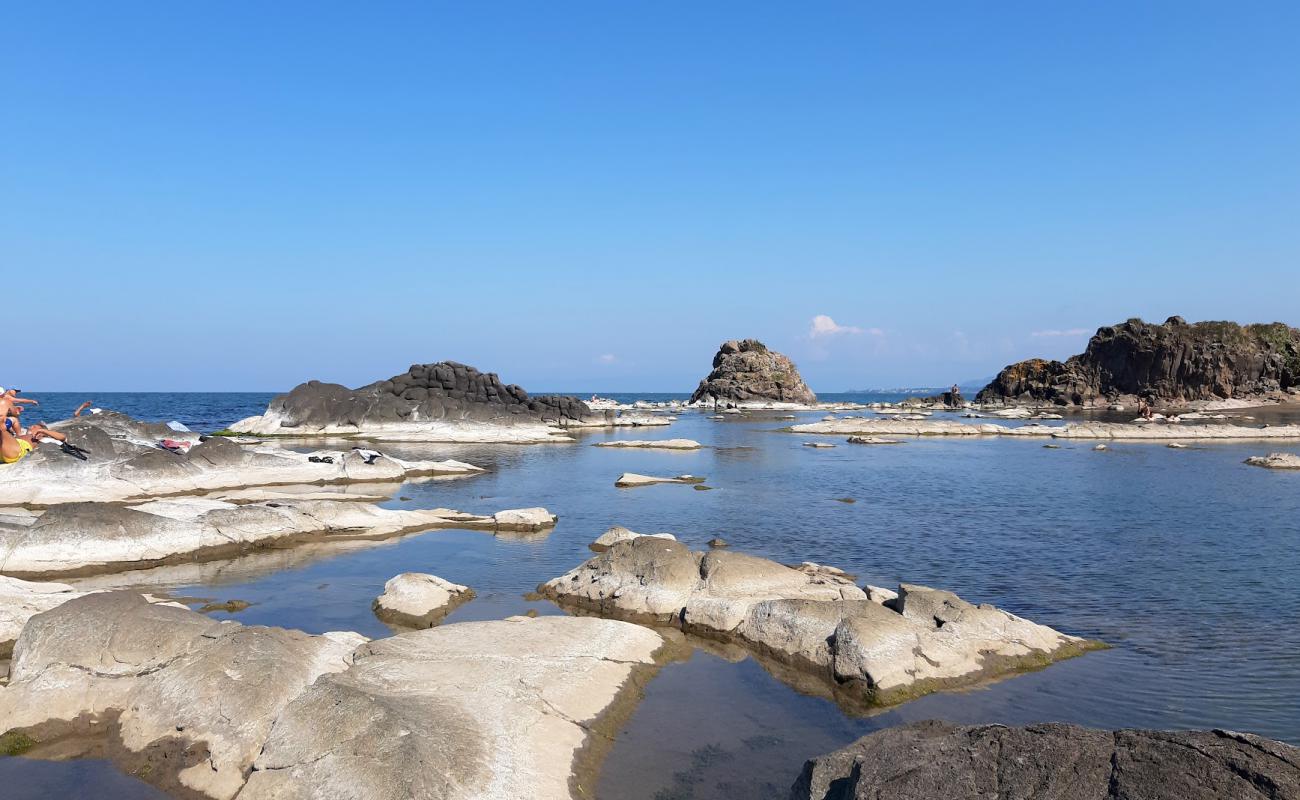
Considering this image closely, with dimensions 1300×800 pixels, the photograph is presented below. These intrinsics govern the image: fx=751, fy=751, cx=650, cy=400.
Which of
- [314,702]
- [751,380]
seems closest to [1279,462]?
[314,702]

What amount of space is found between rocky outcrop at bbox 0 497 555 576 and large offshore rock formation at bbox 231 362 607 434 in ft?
123

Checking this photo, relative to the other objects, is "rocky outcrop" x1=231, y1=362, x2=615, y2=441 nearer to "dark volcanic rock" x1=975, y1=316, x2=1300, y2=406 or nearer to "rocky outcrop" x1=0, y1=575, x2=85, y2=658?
"rocky outcrop" x1=0, y1=575, x2=85, y2=658

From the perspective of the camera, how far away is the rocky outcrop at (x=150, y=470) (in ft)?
85.6

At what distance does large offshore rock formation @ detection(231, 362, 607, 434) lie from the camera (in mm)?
60750

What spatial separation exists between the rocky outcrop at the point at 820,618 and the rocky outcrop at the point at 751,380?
389 feet

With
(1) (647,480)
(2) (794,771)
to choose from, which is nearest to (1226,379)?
(1) (647,480)

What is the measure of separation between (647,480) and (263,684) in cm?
2837

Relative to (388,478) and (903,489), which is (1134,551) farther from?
(388,478)

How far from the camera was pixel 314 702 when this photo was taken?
8602 millimetres

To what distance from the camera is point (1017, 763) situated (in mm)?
6211

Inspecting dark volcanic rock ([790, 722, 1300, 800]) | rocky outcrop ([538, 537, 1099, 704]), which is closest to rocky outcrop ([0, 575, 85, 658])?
rocky outcrop ([538, 537, 1099, 704])

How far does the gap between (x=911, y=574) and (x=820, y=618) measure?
728 cm

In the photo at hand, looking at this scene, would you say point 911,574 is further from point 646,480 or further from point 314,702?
point 646,480

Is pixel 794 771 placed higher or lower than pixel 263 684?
lower
